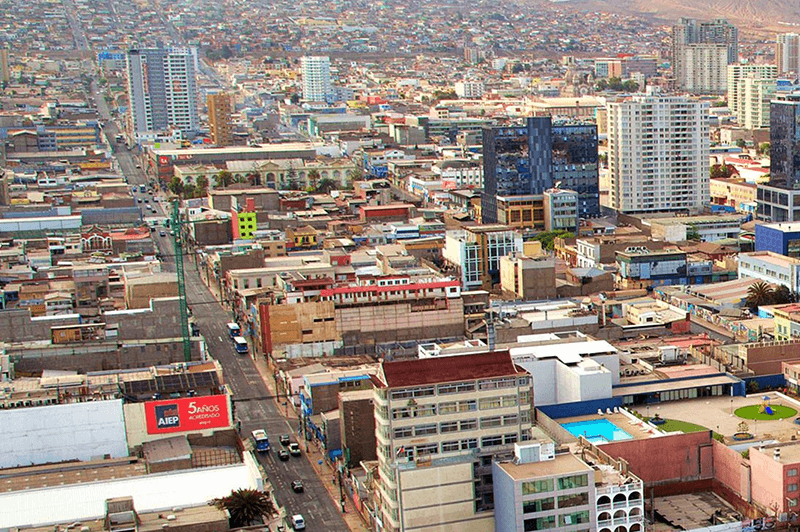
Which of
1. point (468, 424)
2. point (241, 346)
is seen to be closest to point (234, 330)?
point (241, 346)

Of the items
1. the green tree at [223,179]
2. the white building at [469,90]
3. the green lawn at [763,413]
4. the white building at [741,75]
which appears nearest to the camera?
the green lawn at [763,413]

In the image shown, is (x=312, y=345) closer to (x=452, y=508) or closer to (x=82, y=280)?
(x=82, y=280)

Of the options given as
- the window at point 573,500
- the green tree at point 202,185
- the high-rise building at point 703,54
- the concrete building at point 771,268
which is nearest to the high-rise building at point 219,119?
the green tree at point 202,185

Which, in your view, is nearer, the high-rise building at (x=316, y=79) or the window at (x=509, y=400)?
the window at (x=509, y=400)

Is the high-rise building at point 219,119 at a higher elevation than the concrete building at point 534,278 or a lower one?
higher

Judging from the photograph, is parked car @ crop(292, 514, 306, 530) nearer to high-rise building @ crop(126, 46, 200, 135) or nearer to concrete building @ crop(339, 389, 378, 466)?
concrete building @ crop(339, 389, 378, 466)

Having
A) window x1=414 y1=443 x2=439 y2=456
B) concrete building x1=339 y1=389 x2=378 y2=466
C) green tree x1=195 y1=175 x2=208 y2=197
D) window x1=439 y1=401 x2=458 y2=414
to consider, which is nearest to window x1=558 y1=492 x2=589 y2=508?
window x1=414 y1=443 x2=439 y2=456

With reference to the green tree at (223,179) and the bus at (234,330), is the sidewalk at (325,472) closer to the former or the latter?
the bus at (234,330)

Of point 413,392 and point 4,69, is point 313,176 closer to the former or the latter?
point 413,392

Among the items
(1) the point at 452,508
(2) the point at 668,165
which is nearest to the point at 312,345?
(1) the point at 452,508
